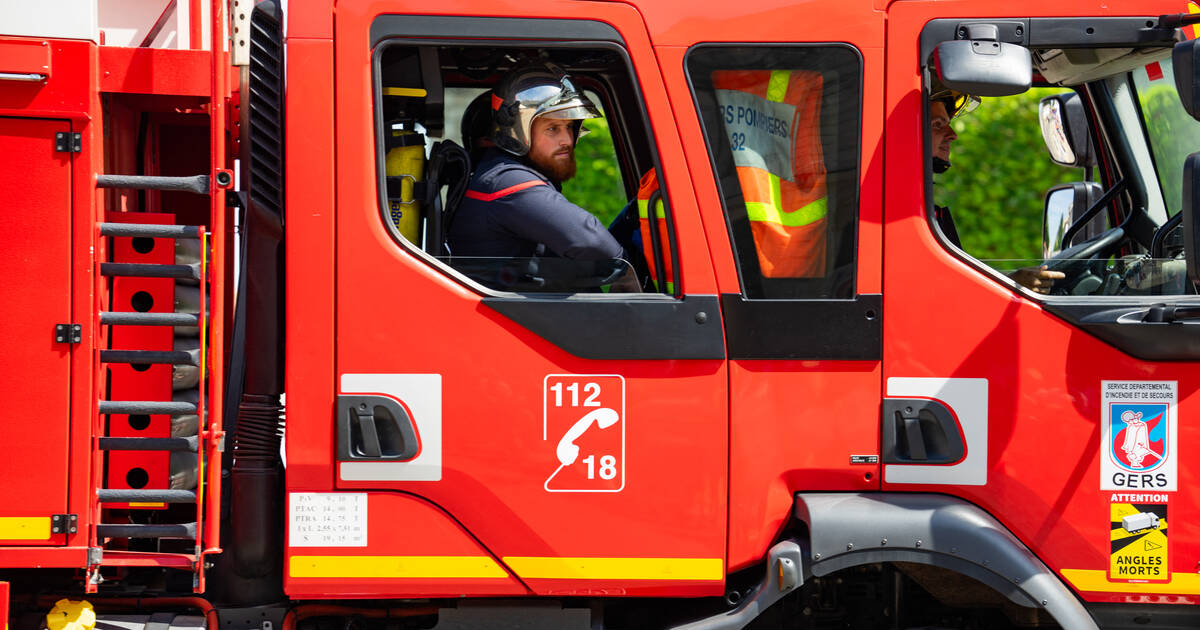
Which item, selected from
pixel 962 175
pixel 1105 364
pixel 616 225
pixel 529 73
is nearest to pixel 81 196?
pixel 529 73

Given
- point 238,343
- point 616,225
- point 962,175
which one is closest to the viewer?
point 238,343

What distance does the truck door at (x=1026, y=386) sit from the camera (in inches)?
121

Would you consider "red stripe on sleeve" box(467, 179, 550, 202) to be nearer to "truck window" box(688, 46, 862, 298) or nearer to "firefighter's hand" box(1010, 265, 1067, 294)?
"truck window" box(688, 46, 862, 298)

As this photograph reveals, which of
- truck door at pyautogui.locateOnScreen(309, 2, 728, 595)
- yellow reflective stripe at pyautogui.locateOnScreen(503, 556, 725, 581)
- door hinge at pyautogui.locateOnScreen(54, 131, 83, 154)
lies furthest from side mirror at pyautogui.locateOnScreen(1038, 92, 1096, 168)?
door hinge at pyautogui.locateOnScreen(54, 131, 83, 154)

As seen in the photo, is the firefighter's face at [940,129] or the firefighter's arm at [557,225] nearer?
the firefighter's arm at [557,225]

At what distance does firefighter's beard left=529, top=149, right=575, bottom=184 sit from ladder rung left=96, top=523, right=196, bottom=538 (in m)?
1.47

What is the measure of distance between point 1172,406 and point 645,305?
148 centimetres

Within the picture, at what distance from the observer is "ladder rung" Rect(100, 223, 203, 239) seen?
3.07m

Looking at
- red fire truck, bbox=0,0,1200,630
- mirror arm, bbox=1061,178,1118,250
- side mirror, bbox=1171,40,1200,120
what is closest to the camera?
side mirror, bbox=1171,40,1200,120

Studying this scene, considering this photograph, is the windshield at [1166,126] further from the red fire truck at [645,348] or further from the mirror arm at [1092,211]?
the mirror arm at [1092,211]

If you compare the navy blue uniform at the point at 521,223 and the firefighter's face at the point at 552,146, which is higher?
the firefighter's face at the point at 552,146

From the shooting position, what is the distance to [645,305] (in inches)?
123

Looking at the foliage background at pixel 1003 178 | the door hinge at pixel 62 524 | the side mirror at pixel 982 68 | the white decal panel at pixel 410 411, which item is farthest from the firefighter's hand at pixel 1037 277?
the foliage background at pixel 1003 178

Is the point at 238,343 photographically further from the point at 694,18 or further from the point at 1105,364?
the point at 1105,364
